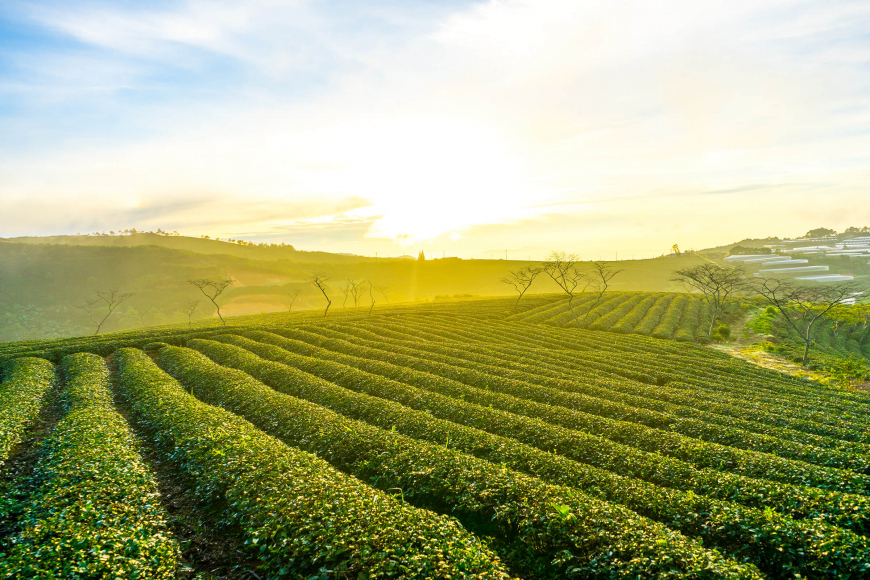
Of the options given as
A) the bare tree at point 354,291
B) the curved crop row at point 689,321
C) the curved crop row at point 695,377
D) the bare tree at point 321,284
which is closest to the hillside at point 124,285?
the bare tree at point 354,291

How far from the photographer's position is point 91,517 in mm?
10656

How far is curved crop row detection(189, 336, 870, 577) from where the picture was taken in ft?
31.3

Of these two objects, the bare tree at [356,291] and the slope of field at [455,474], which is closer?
the slope of field at [455,474]

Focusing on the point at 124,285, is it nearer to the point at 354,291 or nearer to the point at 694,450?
the point at 354,291

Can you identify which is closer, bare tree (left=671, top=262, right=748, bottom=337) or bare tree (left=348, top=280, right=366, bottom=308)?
bare tree (left=671, top=262, right=748, bottom=337)

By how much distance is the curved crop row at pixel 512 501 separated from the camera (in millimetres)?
9344

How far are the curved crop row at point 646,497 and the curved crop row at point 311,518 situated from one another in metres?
5.82

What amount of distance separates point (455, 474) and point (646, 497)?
269 inches

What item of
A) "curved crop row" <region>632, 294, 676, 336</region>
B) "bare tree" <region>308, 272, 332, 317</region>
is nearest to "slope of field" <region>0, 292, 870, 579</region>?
"curved crop row" <region>632, 294, 676, 336</region>

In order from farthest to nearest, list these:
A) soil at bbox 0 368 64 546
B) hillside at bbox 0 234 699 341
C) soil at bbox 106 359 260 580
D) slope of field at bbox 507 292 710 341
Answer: hillside at bbox 0 234 699 341
slope of field at bbox 507 292 710 341
soil at bbox 0 368 64 546
soil at bbox 106 359 260 580

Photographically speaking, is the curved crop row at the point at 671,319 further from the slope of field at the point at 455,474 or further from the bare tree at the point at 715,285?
the slope of field at the point at 455,474

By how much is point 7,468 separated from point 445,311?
69732 millimetres

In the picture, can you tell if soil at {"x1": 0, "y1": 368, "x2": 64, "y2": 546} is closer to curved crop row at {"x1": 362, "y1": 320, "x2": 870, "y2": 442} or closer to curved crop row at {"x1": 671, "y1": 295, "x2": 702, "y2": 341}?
curved crop row at {"x1": 362, "y1": 320, "x2": 870, "y2": 442}

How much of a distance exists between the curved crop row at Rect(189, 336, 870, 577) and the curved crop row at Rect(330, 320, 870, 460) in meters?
8.94
